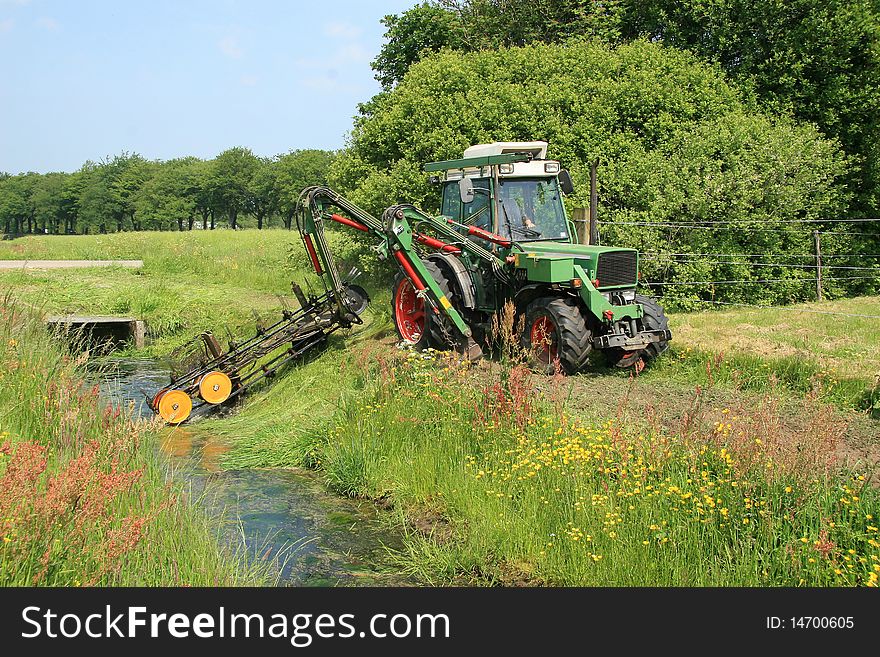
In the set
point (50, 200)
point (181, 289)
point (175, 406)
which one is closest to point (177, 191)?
point (50, 200)

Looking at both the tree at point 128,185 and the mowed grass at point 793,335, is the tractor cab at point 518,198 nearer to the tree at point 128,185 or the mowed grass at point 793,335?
the mowed grass at point 793,335

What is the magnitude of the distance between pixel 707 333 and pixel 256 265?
1430cm

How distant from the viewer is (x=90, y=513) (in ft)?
13.6

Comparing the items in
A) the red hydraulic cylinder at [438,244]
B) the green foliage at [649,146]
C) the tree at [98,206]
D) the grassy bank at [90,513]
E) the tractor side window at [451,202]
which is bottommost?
the grassy bank at [90,513]

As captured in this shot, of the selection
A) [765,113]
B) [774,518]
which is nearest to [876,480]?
[774,518]

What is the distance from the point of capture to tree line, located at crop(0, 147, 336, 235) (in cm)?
7725

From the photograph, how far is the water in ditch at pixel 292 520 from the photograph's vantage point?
611 centimetres

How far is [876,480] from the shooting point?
19.4 feet

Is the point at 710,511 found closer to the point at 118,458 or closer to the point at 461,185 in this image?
the point at 118,458

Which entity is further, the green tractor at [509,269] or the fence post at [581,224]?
the fence post at [581,224]

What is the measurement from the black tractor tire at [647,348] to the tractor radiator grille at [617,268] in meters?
0.34

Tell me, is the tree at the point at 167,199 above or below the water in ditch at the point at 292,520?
above

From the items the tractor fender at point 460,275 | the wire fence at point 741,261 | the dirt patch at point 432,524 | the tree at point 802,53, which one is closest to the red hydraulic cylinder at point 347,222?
the tractor fender at point 460,275
